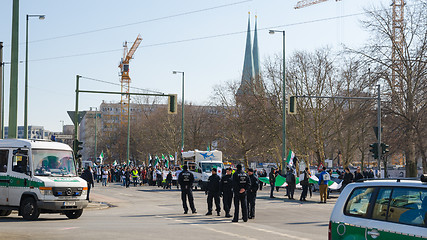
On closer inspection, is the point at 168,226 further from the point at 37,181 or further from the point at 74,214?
the point at 37,181

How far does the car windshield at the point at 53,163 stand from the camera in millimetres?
17964

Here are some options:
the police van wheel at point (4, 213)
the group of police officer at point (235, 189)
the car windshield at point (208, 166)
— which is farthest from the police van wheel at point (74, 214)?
the car windshield at point (208, 166)

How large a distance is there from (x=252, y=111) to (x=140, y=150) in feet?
127

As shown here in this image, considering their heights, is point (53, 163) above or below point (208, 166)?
above

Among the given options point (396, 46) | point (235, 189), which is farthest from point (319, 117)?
point (235, 189)

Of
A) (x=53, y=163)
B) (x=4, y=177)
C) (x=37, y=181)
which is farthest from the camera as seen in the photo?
(x=53, y=163)

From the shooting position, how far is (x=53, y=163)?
60.4ft

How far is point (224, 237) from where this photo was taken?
13648 millimetres

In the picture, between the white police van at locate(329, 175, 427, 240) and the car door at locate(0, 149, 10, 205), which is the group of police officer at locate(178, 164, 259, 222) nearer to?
the car door at locate(0, 149, 10, 205)

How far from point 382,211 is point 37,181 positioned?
12.2 meters

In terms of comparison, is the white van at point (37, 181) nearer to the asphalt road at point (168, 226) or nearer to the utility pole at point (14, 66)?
the asphalt road at point (168, 226)

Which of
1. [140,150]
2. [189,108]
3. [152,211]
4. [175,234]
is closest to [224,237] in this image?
[175,234]

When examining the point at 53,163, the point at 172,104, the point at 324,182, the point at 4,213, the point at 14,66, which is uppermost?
the point at 14,66

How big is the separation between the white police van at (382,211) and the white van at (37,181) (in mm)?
11230
